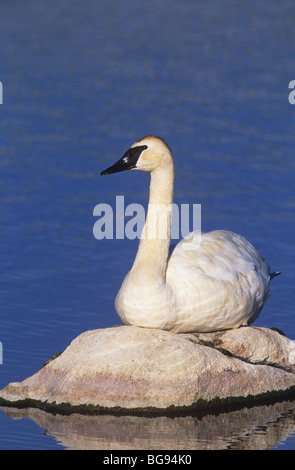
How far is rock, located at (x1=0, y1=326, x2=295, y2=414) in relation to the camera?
10.6 metres

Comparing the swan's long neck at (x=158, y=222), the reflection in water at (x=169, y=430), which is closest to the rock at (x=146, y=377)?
the reflection in water at (x=169, y=430)

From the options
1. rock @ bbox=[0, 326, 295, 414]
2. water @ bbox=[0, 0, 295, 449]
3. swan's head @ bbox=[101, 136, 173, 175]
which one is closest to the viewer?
rock @ bbox=[0, 326, 295, 414]

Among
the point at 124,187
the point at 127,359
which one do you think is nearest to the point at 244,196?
the point at 124,187

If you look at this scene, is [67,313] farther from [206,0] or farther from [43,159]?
[206,0]

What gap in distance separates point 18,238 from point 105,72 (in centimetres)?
863

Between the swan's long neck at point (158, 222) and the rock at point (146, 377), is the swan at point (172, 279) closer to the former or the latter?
the swan's long neck at point (158, 222)

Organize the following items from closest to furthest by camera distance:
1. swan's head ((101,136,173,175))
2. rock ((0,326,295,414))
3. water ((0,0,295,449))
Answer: rock ((0,326,295,414)) < swan's head ((101,136,173,175)) < water ((0,0,295,449))

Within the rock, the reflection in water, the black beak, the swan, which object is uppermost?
the black beak

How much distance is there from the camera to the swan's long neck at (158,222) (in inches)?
454

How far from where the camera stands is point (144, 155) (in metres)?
11.5

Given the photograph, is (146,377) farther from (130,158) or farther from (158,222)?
(130,158)

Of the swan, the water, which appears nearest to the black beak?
the swan

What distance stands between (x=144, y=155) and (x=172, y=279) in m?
1.22

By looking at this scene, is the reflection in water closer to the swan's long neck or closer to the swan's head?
the swan's long neck
